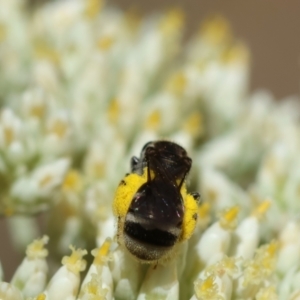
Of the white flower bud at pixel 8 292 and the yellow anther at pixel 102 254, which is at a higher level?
the yellow anther at pixel 102 254

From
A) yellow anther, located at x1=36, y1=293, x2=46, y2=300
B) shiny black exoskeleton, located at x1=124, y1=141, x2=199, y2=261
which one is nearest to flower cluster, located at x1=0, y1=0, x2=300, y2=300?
yellow anther, located at x1=36, y1=293, x2=46, y2=300

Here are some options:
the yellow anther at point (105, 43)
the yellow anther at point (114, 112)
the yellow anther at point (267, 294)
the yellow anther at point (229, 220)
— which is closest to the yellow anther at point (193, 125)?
the yellow anther at point (114, 112)

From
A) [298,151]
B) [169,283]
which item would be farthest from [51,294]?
[298,151]

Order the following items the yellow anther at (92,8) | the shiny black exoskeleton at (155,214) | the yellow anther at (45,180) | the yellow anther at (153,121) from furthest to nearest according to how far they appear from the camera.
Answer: the yellow anther at (92,8) → the yellow anther at (153,121) → the yellow anther at (45,180) → the shiny black exoskeleton at (155,214)

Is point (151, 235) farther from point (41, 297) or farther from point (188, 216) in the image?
point (41, 297)

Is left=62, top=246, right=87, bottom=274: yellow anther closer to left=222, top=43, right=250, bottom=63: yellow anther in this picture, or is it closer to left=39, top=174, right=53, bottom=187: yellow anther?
left=39, top=174, right=53, bottom=187: yellow anther

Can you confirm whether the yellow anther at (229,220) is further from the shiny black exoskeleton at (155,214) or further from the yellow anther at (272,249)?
the shiny black exoskeleton at (155,214)
